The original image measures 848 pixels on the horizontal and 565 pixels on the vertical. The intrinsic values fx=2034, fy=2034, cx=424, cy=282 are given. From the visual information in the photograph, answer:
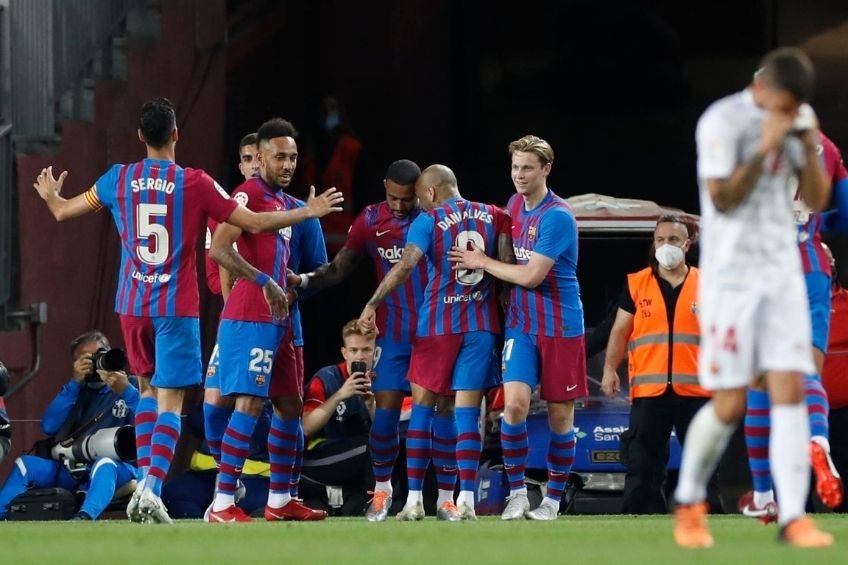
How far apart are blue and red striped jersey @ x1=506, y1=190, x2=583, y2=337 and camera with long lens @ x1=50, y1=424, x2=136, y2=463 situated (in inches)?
116

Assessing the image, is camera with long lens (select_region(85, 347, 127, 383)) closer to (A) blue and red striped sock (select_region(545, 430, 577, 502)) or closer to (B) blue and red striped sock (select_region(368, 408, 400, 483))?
(B) blue and red striped sock (select_region(368, 408, 400, 483))

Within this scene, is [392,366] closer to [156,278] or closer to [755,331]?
[156,278]

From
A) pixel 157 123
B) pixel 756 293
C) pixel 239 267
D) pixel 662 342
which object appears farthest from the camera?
pixel 662 342

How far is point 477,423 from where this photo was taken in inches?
460

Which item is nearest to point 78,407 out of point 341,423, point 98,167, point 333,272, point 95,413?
point 95,413

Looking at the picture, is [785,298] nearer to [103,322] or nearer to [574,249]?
[574,249]

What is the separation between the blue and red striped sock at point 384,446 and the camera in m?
12.1

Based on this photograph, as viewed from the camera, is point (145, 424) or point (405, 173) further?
point (405, 173)

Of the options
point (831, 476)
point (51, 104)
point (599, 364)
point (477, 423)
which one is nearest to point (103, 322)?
point (51, 104)

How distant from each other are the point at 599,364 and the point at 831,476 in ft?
19.0

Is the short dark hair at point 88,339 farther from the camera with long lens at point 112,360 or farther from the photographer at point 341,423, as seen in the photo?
the photographer at point 341,423

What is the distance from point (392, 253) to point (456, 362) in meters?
0.91

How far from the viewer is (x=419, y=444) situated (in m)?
11.8

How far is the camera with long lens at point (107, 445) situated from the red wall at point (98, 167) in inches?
48.2
